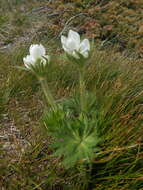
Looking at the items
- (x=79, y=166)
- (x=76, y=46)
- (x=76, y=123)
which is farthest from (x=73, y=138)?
(x=76, y=46)

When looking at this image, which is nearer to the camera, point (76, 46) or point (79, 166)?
point (76, 46)

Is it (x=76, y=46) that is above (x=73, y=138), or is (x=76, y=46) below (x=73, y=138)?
above

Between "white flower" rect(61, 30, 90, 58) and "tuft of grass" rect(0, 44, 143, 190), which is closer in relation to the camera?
"white flower" rect(61, 30, 90, 58)

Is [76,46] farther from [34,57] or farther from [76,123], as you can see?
[76,123]

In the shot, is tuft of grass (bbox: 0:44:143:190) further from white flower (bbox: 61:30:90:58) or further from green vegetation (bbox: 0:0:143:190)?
white flower (bbox: 61:30:90:58)

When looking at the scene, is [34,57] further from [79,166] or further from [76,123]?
[79,166]

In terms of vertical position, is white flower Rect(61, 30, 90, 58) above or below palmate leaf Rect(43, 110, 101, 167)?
above

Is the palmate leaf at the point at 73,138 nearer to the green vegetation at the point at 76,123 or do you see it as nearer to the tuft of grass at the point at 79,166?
the green vegetation at the point at 76,123

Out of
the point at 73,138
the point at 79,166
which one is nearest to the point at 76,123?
the point at 73,138

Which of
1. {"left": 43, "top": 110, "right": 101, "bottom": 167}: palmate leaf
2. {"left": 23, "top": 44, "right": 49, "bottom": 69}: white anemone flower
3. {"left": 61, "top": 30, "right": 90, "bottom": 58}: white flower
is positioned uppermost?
{"left": 23, "top": 44, "right": 49, "bottom": 69}: white anemone flower

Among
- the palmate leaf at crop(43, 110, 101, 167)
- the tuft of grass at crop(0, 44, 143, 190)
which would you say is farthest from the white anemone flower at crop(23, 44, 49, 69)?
the palmate leaf at crop(43, 110, 101, 167)

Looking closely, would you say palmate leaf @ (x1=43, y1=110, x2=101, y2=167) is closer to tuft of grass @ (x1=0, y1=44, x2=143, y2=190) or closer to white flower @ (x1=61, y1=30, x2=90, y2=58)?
tuft of grass @ (x1=0, y1=44, x2=143, y2=190)

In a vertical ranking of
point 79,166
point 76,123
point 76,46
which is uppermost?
point 76,46
